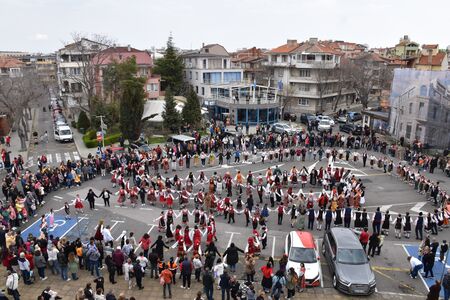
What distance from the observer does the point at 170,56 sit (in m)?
59.0

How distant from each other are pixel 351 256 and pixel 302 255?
189 centimetres

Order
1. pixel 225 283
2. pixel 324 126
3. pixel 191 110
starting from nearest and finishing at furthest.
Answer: pixel 225 283, pixel 191 110, pixel 324 126

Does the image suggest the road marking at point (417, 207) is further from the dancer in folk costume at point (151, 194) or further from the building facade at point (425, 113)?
the dancer in folk costume at point (151, 194)

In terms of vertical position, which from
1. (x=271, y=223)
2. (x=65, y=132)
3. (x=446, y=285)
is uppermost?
(x=65, y=132)

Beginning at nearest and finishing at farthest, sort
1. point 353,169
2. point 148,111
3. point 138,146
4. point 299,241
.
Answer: point 299,241 < point 353,169 < point 138,146 < point 148,111

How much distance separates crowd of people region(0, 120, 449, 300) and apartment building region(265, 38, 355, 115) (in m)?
22.7

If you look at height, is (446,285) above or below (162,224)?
above

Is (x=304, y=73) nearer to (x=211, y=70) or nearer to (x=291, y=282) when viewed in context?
(x=211, y=70)

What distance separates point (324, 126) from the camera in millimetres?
46656

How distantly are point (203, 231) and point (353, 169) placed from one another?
16.4 metres

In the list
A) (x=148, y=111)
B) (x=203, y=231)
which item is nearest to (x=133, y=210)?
(x=203, y=231)

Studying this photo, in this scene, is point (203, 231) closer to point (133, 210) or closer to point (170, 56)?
point (133, 210)

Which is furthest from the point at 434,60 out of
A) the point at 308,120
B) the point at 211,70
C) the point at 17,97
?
the point at 17,97

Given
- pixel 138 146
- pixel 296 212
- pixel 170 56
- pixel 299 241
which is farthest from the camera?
pixel 170 56
